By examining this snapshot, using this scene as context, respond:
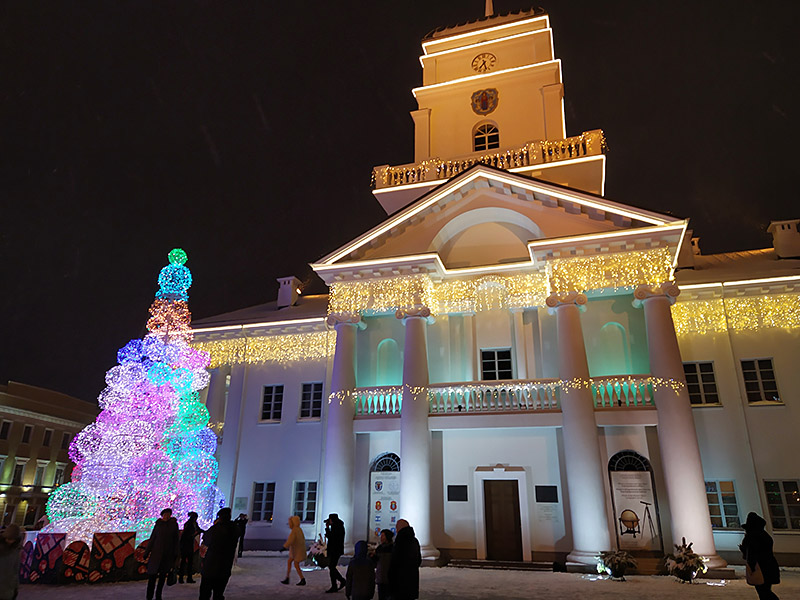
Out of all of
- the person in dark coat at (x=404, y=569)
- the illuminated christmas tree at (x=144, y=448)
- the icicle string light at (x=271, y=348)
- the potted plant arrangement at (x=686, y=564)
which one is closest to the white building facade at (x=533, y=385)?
the icicle string light at (x=271, y=348)

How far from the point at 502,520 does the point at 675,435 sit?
17.6ft

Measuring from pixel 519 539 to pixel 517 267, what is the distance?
8.00m

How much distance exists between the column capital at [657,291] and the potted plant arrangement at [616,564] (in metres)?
6.73

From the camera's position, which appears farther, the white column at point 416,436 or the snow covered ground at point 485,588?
the white column at point 416,436

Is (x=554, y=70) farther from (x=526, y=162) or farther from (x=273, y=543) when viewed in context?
(x=273, y=543)

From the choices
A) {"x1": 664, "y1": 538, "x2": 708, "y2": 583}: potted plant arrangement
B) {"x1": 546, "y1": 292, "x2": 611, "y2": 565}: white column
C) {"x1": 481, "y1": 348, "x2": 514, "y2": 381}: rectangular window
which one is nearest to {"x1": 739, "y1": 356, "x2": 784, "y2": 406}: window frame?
{"x1": 546, "y1": 292, "x2": 611, "y2": 565}: white column

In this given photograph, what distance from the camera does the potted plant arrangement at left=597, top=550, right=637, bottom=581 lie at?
41.9 ft

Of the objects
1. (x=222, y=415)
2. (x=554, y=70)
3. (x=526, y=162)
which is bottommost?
(x=222, y=415)

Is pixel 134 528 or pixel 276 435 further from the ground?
pixel 276 435

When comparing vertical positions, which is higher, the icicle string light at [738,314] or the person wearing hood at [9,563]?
the icicle string light at [738,314]

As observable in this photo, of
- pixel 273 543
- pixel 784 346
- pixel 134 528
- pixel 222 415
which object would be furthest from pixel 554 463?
pixel 222 415

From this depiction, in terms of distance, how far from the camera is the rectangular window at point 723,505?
1555cm

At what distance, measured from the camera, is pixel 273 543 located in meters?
19.0

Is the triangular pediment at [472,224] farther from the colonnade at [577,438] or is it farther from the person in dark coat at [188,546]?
the person in dark coat at [188,546]
